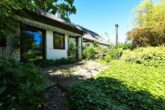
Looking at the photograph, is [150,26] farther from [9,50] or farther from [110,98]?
[110,98]

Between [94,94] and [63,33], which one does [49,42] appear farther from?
[94,94]

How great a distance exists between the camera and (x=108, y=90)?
5.69 meters

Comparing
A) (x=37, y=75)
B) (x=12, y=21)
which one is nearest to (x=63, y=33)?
(x=12, y=21)

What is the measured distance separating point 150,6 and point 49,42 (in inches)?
726

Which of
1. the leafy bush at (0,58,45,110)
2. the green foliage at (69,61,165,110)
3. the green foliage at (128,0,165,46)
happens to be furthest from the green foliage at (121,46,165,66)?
the leafy bush at (0,58,45,110)

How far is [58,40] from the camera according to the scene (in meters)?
15.0

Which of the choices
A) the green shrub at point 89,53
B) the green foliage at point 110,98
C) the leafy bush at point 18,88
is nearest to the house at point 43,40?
the green shrub at point 89,53

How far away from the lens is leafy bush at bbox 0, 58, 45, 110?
3.07 m

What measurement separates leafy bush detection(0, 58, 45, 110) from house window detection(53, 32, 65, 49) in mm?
10706

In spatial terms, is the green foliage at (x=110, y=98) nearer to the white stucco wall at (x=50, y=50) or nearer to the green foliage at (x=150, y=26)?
the white stucco wall at (x=50, y=50)

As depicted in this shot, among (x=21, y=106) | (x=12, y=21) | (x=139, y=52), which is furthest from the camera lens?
(x=139, y=52)

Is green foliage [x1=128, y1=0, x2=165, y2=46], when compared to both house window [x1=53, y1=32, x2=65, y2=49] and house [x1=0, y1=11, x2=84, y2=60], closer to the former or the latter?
house [x1=0, y1=11, x2=84, y2=60]

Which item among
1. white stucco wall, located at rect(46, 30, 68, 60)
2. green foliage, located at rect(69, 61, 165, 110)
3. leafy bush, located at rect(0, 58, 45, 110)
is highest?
white stucco wall, located at rect(46, 30, 68, 60)

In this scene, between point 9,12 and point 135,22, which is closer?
point 9,12
